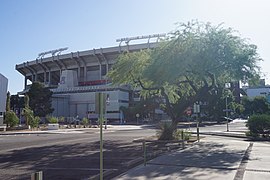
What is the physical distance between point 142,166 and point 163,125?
11.9 meters

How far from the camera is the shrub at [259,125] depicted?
1075 inches

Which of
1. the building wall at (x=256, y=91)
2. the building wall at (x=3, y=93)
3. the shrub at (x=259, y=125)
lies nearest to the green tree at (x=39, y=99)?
the building wall at (x=3, y=93)

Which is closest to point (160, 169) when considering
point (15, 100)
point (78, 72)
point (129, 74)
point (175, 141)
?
point (175, 141)

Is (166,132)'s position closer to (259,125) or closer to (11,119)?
(259,125)

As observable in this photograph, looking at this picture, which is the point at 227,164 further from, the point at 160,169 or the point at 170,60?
the point at 170,60

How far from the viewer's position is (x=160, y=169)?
11109 millimetres

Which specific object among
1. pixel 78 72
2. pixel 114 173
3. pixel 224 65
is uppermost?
pixel 78 72

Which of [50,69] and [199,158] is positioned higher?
[50,69]

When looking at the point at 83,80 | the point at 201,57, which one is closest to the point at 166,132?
the point at 201,57

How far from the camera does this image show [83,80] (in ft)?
375

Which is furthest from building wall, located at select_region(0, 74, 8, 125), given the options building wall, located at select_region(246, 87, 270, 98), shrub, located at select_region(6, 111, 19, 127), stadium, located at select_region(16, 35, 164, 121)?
building wall, located at select_region(246, 87, 270, 98)

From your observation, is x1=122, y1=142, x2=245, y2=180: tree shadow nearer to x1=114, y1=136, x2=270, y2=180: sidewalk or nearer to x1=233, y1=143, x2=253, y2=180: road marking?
x1=114, y1=136, x2=270, y2=180: sidewalk

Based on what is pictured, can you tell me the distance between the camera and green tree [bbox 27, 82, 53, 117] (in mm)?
82938

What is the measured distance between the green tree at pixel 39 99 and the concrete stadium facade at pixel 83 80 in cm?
1378
